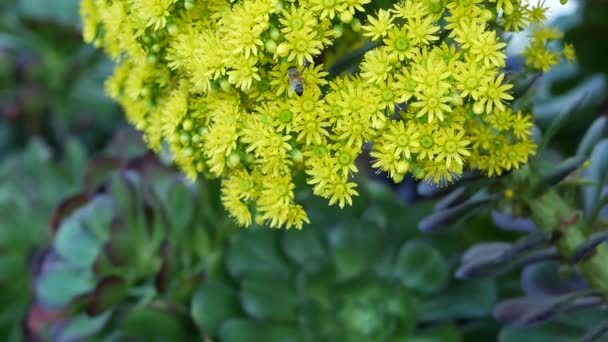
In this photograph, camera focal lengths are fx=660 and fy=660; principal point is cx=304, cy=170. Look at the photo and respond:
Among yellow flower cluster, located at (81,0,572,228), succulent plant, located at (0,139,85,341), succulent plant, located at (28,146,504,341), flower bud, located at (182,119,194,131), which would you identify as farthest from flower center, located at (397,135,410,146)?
succulent plant, located at (0,139,85,341)

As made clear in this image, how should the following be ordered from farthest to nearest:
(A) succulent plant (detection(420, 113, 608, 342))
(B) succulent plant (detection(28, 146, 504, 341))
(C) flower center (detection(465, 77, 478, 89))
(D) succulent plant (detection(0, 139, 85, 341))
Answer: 1. (D) succulent plant (detection(0, 139, 85, 341))
2. (B) succulent plant (detection(28, 146, 504, 341))
3. (A) succulent plant (detection(420, 113, 608, 342))
4. (C) flower center (detection(465, 77, 478, 89))

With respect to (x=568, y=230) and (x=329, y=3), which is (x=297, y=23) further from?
(x=568, y=230)

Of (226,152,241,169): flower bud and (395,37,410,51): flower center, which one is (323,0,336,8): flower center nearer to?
(395,37,410,51): flower center

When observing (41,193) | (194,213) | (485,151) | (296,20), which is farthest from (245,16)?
(41,193)

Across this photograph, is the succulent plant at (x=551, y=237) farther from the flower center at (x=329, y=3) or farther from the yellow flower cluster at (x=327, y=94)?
the flower center at (x=329, y=3)

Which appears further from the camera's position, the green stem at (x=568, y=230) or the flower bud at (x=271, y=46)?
the green stem at (x=568, y=230)

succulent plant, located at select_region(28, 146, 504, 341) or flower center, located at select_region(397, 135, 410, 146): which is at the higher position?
succulent plant, located at select_region(28, 146, 504, 341)

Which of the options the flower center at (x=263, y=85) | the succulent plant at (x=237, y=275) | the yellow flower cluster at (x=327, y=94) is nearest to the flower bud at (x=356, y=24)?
the yellow flower cluster at (x=327, y=94)

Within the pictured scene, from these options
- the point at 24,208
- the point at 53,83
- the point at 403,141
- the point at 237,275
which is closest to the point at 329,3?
the point at 403,141
